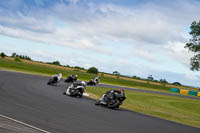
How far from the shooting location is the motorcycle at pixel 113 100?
54.7 feet

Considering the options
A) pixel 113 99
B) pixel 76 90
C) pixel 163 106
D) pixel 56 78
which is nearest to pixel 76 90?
pixel 76 90

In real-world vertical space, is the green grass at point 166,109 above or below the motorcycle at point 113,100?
below

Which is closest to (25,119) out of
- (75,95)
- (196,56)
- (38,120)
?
(38,120)

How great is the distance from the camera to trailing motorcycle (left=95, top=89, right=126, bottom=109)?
1668 cm

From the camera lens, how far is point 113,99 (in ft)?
Answer: 55.6

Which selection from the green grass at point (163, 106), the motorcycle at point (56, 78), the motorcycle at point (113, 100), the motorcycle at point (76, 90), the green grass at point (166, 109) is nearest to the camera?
the motorcycle at point (113, 100)

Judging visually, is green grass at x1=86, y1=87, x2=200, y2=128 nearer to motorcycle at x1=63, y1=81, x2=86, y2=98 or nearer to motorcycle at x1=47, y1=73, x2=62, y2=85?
motorcycle at x1=63, y1=81, x2=86, y2=98

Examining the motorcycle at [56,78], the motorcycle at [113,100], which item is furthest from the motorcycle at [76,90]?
the motorcycle at [56,78]

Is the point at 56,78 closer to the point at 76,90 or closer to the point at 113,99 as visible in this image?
the point at 76,90

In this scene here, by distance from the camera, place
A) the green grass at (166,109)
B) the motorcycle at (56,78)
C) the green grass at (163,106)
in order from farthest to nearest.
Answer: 1. the motorcycle at (56,78)
2. the green grass at (163,106)
3. the green grass at (166,109)

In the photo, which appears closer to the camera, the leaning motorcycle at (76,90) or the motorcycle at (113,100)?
the motorcycle at (113,100)

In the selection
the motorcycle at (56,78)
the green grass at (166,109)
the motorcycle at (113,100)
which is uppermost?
the motorcycle at (56,78)

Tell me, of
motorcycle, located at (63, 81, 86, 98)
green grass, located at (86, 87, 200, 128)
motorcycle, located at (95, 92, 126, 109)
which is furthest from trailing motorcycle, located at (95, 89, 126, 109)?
motorcycle, located at (63, 81, 86, 98)

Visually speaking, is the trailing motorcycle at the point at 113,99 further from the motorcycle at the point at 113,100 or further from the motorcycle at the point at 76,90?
the motorcycle at the point at 76,90
